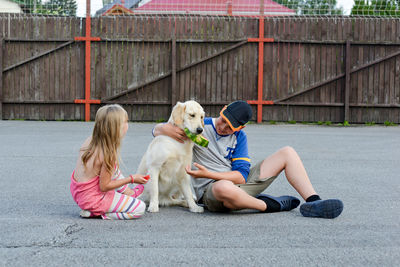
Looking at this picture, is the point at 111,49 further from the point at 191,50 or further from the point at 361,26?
the point at 361,26

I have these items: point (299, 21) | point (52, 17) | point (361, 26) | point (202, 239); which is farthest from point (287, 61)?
point (202, 239)

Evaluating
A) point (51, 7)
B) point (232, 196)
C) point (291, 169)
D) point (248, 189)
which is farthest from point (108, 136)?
point (51, 7)

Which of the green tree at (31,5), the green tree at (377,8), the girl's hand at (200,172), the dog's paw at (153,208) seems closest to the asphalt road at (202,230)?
the dog's paw at (153,208)

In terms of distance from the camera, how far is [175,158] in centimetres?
469

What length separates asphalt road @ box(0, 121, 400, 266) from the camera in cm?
319

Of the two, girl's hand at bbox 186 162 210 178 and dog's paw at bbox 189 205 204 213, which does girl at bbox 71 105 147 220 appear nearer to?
girl's hand at bbox 186 162 210 178

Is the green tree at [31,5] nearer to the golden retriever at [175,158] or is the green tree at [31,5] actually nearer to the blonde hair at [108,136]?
the golden retriever at [175,158]

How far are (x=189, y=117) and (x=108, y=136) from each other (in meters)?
0.81

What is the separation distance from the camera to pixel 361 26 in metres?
14.0

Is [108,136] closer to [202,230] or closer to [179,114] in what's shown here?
[179,114]

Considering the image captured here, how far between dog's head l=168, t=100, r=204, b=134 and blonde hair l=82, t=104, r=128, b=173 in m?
0.64

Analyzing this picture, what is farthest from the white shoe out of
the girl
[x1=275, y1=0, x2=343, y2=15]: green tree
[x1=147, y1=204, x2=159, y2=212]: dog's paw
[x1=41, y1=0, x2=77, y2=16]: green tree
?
[x1=275, y1=0, x2=343, y2=15]: green tree

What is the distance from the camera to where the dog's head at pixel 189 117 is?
180 inches

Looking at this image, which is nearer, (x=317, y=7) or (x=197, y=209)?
(x=197, y=209)
